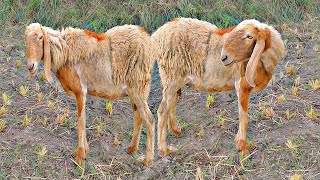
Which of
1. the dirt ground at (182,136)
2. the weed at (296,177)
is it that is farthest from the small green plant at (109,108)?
the weed at (296,177)

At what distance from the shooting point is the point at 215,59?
307 inches

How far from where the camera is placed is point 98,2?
13.0 metres

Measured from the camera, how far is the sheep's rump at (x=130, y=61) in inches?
309

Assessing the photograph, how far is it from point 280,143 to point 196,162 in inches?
39.2

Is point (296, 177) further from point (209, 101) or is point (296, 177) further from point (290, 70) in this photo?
point (290, 70)

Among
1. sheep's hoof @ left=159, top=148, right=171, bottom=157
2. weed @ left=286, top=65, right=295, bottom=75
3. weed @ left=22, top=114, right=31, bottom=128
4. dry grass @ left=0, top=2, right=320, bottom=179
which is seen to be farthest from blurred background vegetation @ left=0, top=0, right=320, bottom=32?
sheep's hoof @ left=159, top=148, right=171, bottom=157

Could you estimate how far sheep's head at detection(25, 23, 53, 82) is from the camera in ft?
23.6

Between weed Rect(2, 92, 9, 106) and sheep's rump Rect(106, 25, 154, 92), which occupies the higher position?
sheep's rump Rect(106, 25, 154, 92)

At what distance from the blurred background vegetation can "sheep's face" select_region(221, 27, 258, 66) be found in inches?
199

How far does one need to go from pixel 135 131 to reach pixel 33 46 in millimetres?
1576

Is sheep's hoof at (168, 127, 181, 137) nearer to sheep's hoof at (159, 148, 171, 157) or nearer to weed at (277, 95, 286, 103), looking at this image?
sheep's hoof at (159, 148, 171, 157)

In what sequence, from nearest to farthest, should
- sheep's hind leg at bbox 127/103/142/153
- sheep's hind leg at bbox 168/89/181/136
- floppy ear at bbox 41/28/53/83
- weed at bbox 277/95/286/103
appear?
floppy ear at bbox 41/28/53/83, sheep's hind leg at bbox 127/103/142/153, sheep's hind leg at bbox 168/89/181/136, weed at bbox 277/95/286/103

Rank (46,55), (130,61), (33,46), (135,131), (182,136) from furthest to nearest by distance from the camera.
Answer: (182,136) → (135,131) → (130,61) → (46,55) → (33,46)

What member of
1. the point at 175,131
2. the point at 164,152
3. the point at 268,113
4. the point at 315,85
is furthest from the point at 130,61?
the point at 315,85
